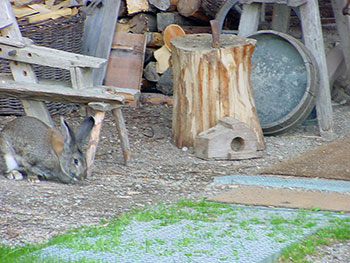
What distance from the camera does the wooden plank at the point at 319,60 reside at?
283 inches

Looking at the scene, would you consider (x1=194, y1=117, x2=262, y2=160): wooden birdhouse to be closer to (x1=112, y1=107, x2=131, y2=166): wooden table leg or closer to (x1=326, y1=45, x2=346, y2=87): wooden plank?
(x1=112, y1=107, x2=131, y2=166): wooden table leg

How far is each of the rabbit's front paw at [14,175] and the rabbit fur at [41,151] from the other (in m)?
0.04

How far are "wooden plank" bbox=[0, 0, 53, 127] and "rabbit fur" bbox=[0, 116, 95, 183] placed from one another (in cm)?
40

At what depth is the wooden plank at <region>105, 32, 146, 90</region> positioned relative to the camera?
27.4 feet

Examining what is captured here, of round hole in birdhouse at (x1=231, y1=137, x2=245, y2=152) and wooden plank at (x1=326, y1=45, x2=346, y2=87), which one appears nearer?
round hole in birdhouse at (x1=231, y1=137, x2=245, y2=152)

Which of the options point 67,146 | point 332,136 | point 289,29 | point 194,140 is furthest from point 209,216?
point 289,29

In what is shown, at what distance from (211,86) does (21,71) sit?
73.1 inches

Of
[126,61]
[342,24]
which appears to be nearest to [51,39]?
[126,61]

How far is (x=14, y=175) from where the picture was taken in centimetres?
543

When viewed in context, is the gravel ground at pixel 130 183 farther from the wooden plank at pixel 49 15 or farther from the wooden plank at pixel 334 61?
the wooden plank at pixel 49 15

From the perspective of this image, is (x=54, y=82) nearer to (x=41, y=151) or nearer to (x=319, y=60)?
(x=41, y=151)

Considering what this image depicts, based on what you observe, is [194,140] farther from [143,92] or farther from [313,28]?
[143,92]

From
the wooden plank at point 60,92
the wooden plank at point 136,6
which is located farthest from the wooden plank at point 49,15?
the wooden plank at point 60,92

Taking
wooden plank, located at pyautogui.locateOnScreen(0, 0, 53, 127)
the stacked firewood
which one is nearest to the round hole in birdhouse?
wooden plank, located at pyautogui.locateOnScreen(0, 0, 53, 127)
